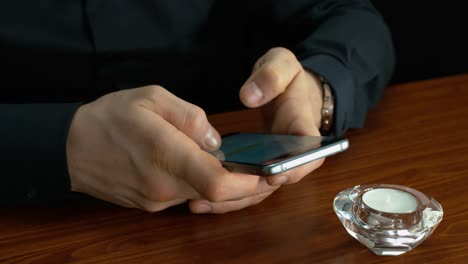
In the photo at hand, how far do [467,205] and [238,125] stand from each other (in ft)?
1.21

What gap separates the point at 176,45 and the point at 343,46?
352mm

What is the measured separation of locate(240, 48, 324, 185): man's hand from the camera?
0.77 m

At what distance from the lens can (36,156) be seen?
2.41 ft

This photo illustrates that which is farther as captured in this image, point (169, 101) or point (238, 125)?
point (238, 125)

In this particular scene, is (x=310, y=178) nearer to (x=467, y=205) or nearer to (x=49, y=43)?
(x=467, y=205)

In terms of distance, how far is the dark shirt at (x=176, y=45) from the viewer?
1.04 m

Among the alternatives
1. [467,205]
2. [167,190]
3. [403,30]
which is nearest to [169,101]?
[167,190]

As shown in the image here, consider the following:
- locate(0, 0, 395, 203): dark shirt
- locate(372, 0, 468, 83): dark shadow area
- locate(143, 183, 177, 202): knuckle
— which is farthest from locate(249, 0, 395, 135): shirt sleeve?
locate(372, 0, 468, 83): dark shadow area

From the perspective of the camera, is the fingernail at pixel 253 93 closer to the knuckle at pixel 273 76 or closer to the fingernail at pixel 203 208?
the knuckle at pixel 273 76

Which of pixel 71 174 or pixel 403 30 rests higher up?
pixel 71 174

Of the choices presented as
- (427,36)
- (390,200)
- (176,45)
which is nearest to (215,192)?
(390,200)

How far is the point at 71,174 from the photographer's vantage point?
0.74 meters

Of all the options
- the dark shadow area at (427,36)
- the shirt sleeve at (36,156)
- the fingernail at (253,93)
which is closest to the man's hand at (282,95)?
the fingernail at (253,93)

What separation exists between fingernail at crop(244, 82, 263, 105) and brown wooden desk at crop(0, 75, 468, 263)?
4.5 inches
